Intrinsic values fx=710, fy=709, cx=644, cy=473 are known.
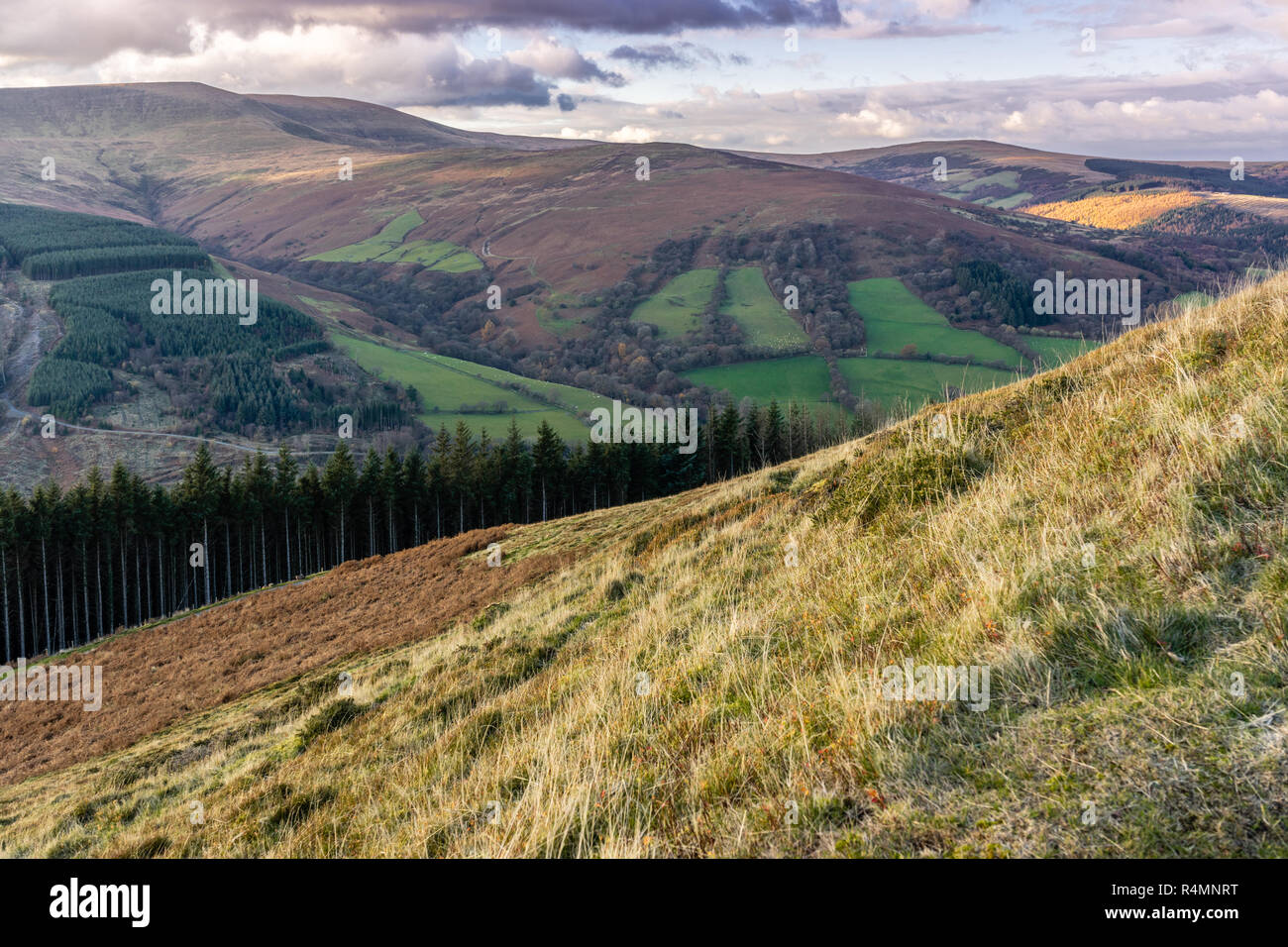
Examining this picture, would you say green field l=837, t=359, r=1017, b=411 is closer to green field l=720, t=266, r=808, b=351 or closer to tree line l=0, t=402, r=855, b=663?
green field l=720, t=266, r=808, b=351

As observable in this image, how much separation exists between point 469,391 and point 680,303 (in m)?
61.1

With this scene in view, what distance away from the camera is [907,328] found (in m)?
144

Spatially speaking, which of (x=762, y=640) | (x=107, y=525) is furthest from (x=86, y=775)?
(x=107, y=525)

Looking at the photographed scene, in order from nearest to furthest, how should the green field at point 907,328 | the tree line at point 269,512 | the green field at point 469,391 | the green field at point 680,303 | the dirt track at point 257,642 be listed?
the dirt track at point 257,642 < the tree line at point 269,512 < the green field at point 469,391 < the green field at point 907,328 < the green field at point 680,303

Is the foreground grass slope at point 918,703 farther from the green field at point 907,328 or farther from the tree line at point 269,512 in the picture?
the green field at point 907,328

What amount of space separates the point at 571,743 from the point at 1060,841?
3.52 meters

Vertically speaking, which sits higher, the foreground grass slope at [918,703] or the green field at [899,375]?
the green field at [899,375]

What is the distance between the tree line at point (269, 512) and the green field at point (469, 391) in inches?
1467

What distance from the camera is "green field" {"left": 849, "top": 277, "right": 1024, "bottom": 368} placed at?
128625 millimetres

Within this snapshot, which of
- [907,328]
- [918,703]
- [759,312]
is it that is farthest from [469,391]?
[918,703]

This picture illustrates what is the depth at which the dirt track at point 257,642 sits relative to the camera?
18.4m

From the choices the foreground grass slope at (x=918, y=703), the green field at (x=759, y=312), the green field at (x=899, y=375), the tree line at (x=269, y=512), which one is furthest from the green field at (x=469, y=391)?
the foreground grass slope at (x=918, y=703)

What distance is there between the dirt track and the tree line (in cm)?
2594
